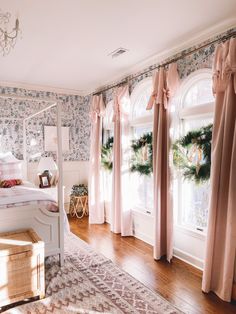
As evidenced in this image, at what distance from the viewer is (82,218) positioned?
502 centimetres

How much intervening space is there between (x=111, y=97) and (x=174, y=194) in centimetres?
221

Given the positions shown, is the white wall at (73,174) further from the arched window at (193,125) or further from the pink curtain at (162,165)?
the arched window at (193,125)

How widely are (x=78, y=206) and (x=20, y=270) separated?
299 centimetres

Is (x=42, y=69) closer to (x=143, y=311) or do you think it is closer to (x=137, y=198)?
(x=137, y=198)

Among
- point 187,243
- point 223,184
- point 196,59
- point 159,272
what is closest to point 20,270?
point 159,272

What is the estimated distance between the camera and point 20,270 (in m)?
2.23

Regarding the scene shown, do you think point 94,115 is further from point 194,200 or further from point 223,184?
point 223,184

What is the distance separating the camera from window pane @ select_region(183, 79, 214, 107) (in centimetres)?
284

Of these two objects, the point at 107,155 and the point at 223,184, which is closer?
the point at 223,184

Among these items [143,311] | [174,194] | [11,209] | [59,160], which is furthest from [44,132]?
[143,311]

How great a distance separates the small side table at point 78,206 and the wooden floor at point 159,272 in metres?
0.98

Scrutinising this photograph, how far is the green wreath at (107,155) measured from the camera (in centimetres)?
443

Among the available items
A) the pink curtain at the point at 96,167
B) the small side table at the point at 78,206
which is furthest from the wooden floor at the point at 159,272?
the small side table at the point at 78,206

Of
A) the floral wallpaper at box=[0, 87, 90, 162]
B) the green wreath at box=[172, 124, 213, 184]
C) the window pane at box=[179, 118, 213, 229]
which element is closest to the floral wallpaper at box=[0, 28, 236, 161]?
the floral wallpaper at box=[0, 87, 90, 162]
